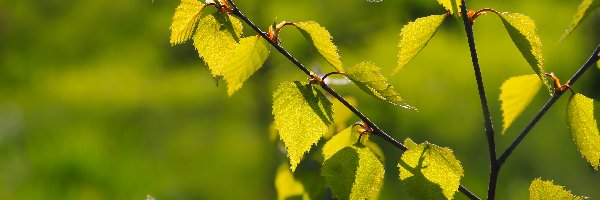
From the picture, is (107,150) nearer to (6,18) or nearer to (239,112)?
(239,112)

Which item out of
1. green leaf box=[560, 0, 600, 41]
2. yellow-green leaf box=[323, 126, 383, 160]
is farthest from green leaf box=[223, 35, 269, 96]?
green leaf box=[560, 0, 600, 41]

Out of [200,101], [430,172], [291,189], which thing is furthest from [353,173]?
[200,101]

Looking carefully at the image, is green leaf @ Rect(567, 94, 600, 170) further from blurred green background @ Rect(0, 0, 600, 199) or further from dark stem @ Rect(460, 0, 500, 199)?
blurred green background @ Rect(0, 0, 600, 199)

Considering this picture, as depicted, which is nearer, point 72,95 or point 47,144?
point 47,144

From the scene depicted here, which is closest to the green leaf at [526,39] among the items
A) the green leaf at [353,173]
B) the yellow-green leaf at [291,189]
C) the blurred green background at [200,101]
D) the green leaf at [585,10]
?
→ the green leaf at [585,10]

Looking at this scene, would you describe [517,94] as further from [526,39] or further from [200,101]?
[200,101]

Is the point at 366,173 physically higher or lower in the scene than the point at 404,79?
higher

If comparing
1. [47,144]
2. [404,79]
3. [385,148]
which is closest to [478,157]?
[385,148]
